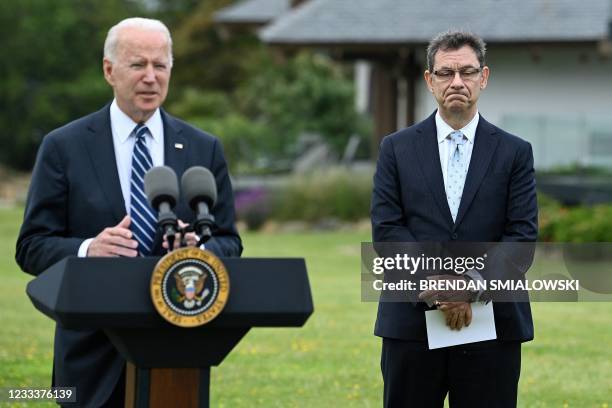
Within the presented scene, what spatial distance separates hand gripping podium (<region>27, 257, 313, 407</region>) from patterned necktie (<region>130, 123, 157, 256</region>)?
29.1 inches

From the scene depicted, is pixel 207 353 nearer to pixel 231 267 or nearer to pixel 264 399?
pixel 231 267

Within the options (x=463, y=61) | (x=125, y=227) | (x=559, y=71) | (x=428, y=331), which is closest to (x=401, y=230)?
(x=428, y=331)

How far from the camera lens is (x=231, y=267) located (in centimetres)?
427

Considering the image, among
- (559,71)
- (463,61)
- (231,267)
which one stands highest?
(559,71)

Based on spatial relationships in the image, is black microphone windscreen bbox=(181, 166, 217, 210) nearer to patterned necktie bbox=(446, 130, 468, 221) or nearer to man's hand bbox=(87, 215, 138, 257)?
man's hand bbox=(87, 215, 138, 257)

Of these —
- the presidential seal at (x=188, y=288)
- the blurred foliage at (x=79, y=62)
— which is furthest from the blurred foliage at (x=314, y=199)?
the presidential seal at (x=188, y=288)

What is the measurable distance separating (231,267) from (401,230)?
52.2 inches

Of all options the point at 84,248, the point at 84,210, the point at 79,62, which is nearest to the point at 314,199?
the point at 84,210

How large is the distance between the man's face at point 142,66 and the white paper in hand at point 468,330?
1.50 meters

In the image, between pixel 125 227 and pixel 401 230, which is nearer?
pixel 125 227

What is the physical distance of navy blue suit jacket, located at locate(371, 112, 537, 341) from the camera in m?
5.39

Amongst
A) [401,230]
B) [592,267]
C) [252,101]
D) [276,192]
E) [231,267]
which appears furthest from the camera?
[252,101]

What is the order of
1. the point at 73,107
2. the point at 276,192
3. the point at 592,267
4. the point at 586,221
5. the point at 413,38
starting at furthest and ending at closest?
1. the point at 73,107
2. the point at 276,192
3. the point at 413,38
4. the point at 586,221
5. the point at 592,267

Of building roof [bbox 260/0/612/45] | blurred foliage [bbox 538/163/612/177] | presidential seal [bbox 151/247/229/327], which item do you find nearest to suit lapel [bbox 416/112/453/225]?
presidential seal [bbox 151/247/229/327]
